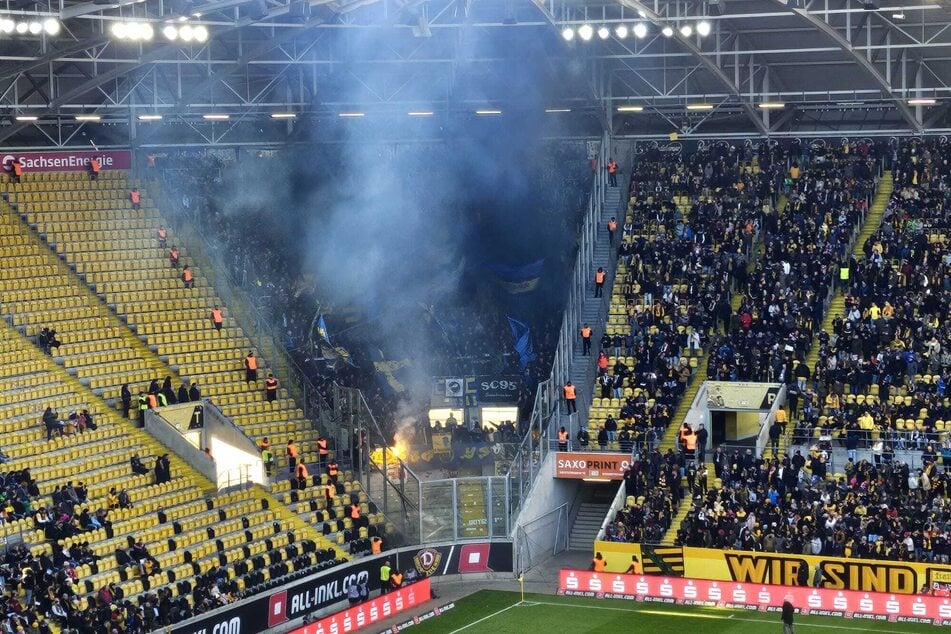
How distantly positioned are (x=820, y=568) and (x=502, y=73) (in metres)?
18.1

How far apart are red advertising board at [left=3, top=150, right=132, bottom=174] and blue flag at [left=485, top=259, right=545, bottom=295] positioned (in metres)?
11.4

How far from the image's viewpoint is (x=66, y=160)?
155 ft

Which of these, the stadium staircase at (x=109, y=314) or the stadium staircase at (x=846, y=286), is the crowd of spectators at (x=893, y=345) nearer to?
the stadium staircase at (x=846, y=286)

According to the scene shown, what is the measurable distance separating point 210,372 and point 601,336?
1098 centimetres

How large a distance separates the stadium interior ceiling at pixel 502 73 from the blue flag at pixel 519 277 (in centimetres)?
420

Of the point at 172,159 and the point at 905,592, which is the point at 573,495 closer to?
the point at 905,592

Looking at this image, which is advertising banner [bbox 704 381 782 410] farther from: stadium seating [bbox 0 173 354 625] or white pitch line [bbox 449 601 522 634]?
stadium seating [bbox 0 173 354 625]

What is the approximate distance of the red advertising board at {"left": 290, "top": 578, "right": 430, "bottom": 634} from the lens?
3556cm

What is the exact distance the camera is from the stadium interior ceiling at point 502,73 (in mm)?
43125

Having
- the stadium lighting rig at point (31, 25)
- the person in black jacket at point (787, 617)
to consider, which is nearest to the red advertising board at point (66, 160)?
the stadium lighting rig at point (31, 25)

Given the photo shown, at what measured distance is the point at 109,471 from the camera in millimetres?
39406

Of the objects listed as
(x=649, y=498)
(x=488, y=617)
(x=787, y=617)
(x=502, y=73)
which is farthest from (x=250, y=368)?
(x=787, y=617)

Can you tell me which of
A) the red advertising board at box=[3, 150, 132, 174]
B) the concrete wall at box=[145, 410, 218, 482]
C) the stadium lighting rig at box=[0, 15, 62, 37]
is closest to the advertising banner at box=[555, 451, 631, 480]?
the concrete wall at box=[145, 410, 218, 482]

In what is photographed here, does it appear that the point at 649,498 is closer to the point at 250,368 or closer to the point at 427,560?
the point at 427,560
